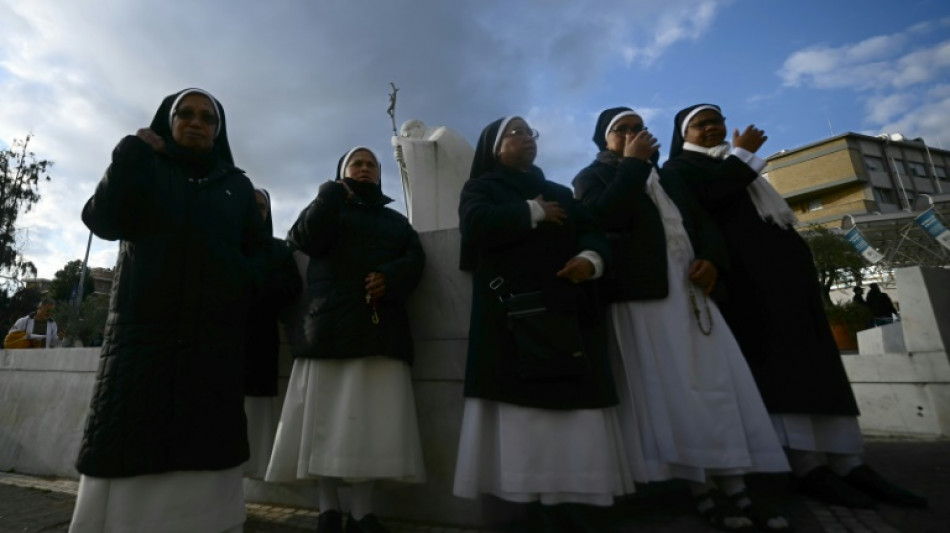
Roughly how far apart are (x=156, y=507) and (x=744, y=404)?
8.28 ft

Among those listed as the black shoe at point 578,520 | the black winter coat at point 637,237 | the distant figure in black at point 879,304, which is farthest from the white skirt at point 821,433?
the distant figure in black at point 879,304

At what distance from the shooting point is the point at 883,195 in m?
49.2

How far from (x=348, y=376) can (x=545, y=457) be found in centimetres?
A: 106

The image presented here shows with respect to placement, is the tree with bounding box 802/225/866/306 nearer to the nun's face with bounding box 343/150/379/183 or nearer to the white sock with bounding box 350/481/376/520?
the nun's face with bounding box 343/150/379/183

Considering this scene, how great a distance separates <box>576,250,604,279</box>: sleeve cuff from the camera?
2328 millimetres

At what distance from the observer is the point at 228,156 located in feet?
8.14

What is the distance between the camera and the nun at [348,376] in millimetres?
2404

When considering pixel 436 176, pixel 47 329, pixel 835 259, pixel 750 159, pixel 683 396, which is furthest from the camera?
pixel 835 259

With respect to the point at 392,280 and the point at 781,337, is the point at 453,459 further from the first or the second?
the point at 781,337

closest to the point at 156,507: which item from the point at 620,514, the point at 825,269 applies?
the point at 620,514

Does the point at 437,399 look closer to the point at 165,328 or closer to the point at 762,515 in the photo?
the point at 165,328

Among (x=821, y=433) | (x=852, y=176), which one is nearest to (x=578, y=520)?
(x=821, y=433)

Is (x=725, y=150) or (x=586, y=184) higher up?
(x=725, y=150)

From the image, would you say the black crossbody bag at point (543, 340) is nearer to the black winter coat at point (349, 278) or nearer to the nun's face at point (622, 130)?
the black winter coat at point (349, 278)
